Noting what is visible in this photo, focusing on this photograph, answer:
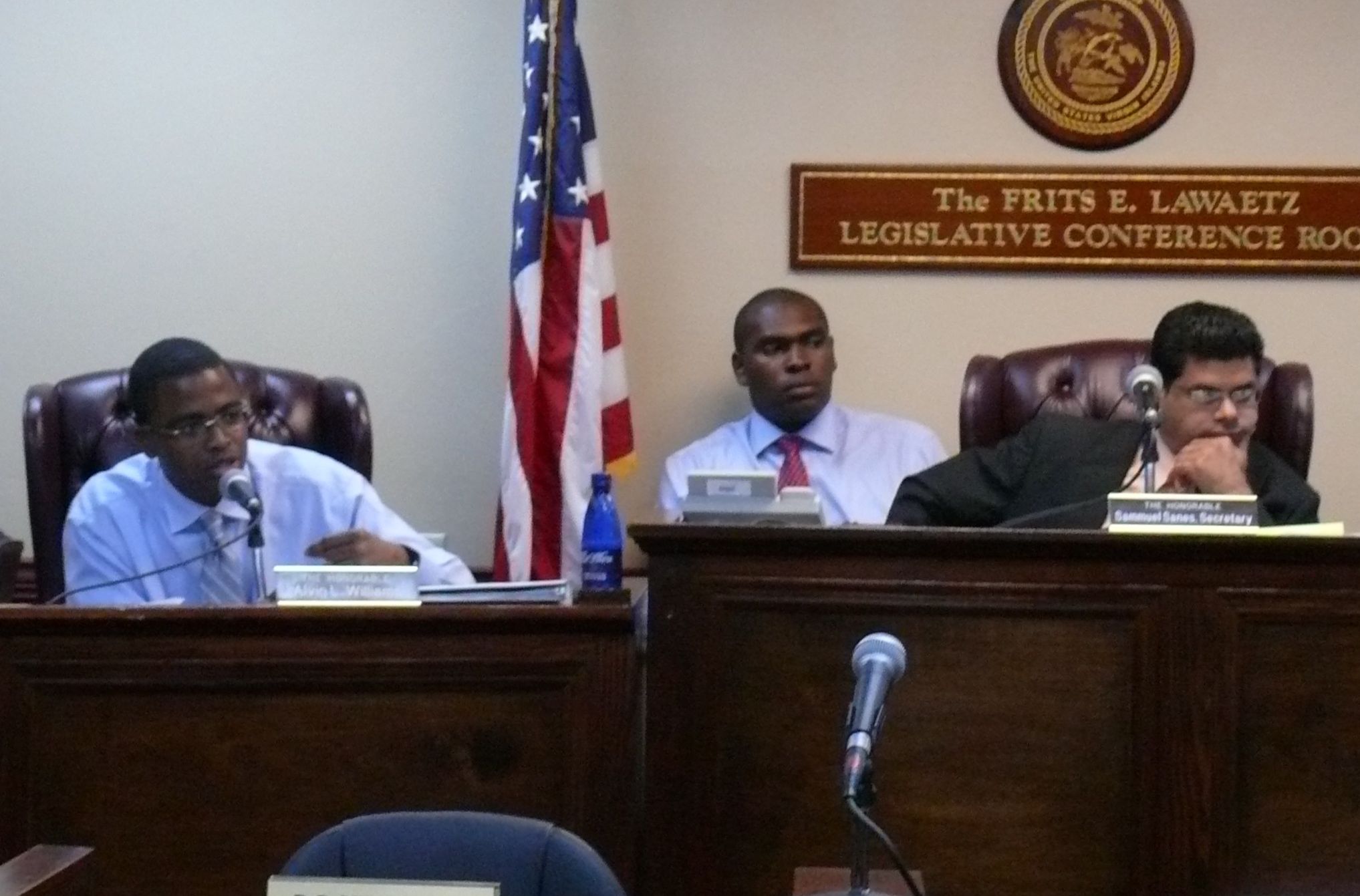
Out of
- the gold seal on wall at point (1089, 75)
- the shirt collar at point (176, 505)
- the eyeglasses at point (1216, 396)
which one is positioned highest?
the gold seal on wall at point (1089, 75)

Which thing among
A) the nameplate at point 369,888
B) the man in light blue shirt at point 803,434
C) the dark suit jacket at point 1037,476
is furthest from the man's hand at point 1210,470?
the nameplate at point 369,888

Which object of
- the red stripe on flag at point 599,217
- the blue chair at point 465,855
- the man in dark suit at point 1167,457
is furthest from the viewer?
the red stripe on flag at point 599,217

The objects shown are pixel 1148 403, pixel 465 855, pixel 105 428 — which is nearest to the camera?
pixel 465 855

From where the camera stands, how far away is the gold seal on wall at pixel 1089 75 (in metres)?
3.85

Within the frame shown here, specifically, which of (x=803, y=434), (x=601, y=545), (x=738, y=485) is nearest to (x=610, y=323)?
(x=803, y=434)

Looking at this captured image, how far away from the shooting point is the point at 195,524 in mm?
3082

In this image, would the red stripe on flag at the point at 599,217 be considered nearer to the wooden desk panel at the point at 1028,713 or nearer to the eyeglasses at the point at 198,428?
the eyeglasses at the point at 198,428

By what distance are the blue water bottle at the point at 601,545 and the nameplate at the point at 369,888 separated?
132cm

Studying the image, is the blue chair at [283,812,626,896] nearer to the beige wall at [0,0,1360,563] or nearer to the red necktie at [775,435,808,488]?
the red necktie at [775,435,808,488]

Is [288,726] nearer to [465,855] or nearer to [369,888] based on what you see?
[465,855]

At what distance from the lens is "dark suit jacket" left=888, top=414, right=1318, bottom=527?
300cm

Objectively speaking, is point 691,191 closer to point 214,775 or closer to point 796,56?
point 796,56

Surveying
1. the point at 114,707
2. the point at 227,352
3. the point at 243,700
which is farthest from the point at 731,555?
the point at 227,352

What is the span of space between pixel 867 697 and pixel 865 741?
0.06m
